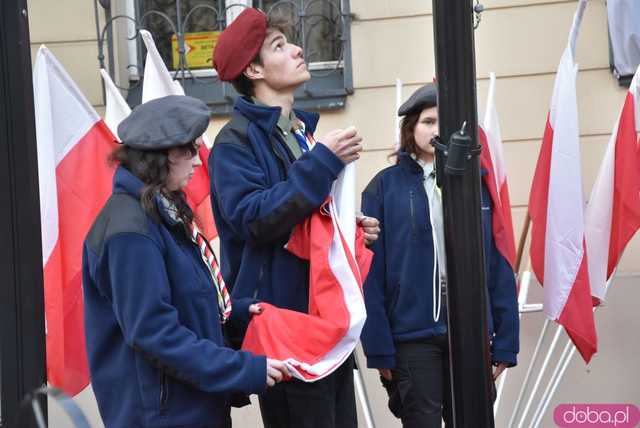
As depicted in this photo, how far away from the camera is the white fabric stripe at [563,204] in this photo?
5250 millimetres

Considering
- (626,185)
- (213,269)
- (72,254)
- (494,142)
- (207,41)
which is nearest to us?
(213,269)

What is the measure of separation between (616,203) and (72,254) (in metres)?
2.46

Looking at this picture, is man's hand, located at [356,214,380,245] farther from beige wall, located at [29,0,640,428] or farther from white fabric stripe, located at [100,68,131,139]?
beige wall, located at [29,0,640,428]

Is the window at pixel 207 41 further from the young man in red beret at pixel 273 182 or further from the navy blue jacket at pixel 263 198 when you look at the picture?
Result: the navy blue jacket at pixel 263 198

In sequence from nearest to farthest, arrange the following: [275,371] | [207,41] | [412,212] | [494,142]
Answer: [275,371] → [412,212] → [494,142] → [207,41]

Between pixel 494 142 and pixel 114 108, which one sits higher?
pixel 114 108

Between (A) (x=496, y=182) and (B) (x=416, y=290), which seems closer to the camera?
(B) (x=416, y=290)

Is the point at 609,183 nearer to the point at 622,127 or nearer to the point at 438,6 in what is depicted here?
the point at 622,127

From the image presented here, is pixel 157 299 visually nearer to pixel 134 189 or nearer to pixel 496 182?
pixel 134 189

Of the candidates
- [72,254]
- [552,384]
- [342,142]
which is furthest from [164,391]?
[552,384]

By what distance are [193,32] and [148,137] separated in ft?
12.7

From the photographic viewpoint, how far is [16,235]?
3279 millimetres

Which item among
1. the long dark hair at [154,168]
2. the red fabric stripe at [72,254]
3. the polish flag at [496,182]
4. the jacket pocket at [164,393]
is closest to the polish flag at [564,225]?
the polish flag at [496,182]

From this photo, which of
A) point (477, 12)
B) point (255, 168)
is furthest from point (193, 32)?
point (477, 12)
